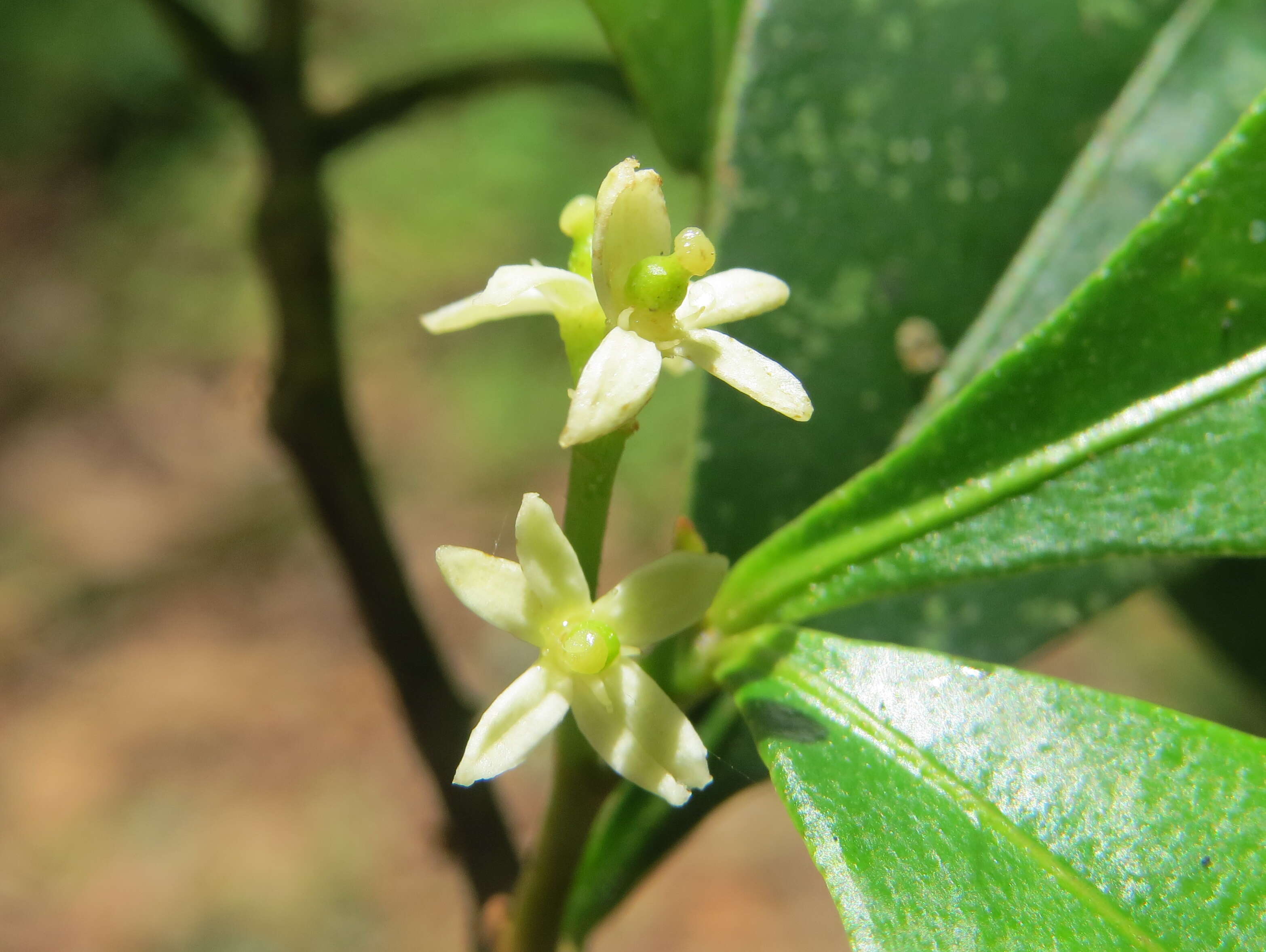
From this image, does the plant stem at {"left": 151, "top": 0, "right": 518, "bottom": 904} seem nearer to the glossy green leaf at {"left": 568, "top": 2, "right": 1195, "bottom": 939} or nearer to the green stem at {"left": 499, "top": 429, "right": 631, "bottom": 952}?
the green stem at {"left": 499, "top": 429, "right": 631, "bottom": 952}

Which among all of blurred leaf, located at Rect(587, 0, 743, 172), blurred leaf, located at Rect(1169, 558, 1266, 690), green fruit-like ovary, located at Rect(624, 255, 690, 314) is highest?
green fruit-like ovary, located at Rect(624, 255, 690, 314)

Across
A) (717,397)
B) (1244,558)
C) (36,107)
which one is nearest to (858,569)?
(717,397)

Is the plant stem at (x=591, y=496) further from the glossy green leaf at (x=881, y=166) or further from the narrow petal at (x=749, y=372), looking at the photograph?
the glossy green leaf at (x=881, y=166)

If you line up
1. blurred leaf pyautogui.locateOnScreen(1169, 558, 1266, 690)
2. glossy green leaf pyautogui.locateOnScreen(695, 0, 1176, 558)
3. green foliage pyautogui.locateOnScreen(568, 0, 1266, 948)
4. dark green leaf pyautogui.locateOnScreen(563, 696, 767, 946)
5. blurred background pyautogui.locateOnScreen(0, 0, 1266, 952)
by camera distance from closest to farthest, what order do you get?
1. green foliage pyautogui.locateOnScreen(568, 0, 1266, 948)
2. dark green leaf pyautogui.locateOnScreen(563, 696, 767, 946)
3. glossy green leaf pyautogui.locateOnScreen(695, 0, 1176, 558)
4. blurred leaf pyautogui.locateOnScreen(1169, 558, 1266, 690)
5. blurred background pyautogui.locateOnScreen(0, 0, 1266, 952)

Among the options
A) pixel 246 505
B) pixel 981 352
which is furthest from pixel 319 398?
pixel 246 505

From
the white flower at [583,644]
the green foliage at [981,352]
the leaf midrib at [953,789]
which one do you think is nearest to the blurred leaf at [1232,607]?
the green foliage at [981,352]

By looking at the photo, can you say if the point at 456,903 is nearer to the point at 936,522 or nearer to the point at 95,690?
the point at 95,690

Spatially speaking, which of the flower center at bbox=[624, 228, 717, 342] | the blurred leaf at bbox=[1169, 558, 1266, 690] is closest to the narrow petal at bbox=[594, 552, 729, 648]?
the flower center at bbox=[624, 228, 717, 342]
